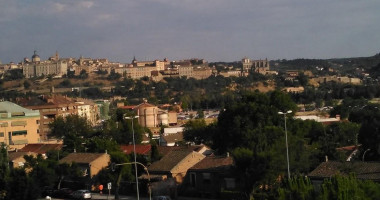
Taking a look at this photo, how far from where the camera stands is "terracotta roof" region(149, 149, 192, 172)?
1537 inches

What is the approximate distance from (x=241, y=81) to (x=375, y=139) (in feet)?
509

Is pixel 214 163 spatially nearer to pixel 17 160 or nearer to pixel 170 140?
pixel 17 160

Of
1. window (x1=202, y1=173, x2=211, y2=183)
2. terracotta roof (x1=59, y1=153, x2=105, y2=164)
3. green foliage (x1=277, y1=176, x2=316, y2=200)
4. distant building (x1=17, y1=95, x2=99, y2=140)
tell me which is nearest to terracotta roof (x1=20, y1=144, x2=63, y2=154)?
terracotta roof (x1=59, y1=153, x2=105, y2=164)

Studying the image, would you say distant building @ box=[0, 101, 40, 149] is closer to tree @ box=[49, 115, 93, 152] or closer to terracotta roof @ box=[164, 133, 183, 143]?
tree @ box=[49, 115, 93, 152]

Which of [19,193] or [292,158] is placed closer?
[292,158]

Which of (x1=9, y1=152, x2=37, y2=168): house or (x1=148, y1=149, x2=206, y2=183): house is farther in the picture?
(x1=9, y1=152, x2=37, y2=168): house

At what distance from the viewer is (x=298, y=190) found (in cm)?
2234

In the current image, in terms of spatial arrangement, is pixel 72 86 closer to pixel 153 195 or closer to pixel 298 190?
pixel 153 195

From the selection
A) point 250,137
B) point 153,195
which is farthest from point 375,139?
point 153,195

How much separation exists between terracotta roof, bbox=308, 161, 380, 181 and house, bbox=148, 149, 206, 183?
31.4 ft

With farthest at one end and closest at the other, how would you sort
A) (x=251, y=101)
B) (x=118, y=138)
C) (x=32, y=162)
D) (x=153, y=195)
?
1. (x=118, y=138)
2. (x=251, y=101)
3. (x=32, y=162)
4. (x=153, y=195)

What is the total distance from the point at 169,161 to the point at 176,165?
54.2 inches

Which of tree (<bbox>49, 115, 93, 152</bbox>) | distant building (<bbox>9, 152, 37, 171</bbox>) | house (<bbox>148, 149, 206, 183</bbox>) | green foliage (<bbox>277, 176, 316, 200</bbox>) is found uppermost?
green foliage (<bbox>277, 176, 316, 200</bbox>)

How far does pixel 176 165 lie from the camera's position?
38.7 metres
